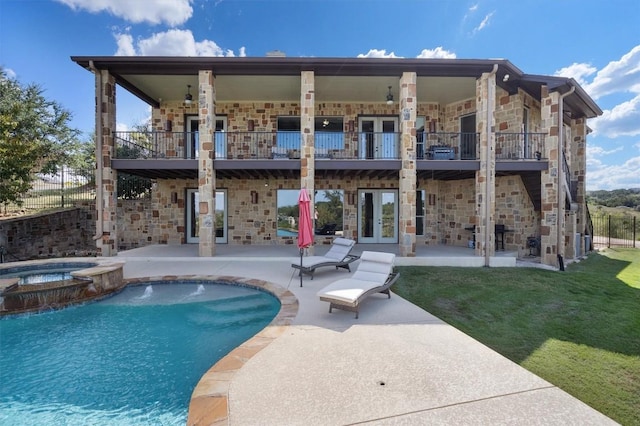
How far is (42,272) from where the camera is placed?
7.91 m

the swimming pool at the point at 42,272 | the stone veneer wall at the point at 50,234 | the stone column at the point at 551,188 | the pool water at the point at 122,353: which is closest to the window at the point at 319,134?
the stone column at the point at 551,188

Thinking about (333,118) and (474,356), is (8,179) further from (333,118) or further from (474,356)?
(474,356)

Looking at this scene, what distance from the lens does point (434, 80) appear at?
10398 millimetres

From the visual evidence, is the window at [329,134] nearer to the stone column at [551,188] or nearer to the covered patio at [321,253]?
the covered patio at [321,253]

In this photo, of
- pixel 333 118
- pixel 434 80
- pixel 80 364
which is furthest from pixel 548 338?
pixel 333 118

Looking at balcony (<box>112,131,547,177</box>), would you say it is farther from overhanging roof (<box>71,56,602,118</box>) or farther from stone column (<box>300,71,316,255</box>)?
overhanging roof (<box>71,56,602,118</box>)

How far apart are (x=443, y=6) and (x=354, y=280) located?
15.7 m

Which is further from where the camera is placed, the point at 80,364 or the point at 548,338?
the point at 548,338

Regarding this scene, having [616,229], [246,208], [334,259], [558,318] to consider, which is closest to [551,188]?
[558,318]

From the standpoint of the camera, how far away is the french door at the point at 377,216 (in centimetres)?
1309

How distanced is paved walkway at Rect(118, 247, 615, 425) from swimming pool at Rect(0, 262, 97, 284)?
6.87 m

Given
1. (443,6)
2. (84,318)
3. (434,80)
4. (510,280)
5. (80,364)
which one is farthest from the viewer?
(443,6)

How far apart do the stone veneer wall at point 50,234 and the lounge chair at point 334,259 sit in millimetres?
9601

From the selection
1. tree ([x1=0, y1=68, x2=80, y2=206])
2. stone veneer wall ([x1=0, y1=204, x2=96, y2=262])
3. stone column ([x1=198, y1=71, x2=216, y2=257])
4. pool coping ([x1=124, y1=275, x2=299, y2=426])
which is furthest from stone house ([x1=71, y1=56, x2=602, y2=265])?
pool coping ([x1=124, y1=275, x2=299, y2=426])
